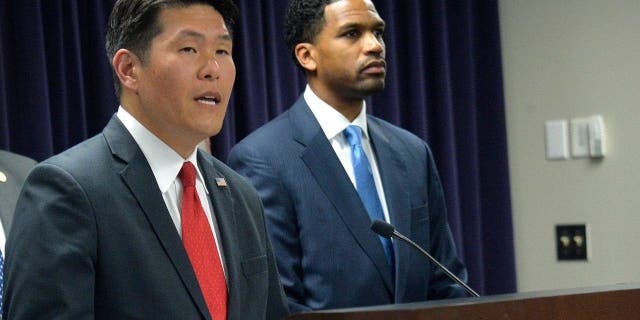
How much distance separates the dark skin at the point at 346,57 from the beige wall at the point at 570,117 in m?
1.35

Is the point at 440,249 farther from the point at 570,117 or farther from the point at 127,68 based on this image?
the point at 570,117

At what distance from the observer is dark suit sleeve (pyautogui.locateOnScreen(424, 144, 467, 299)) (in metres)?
2.62

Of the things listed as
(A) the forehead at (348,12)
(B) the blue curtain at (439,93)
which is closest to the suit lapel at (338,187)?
(A) the forehead at (348,12)

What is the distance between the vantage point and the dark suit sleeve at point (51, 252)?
1.48m

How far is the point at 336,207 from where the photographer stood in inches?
98.8

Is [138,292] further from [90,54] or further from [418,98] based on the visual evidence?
[418,98]

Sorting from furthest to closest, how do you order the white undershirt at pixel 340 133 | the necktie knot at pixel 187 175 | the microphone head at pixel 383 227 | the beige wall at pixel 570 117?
the beige wall at pixel 570 117 < the white undershirt at pixel 340 133 < the microphone head at pixel 383 227 < the necktie knot at pixel 187 175

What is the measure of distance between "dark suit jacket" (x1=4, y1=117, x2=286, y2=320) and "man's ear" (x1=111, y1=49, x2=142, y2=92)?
0.07 meters

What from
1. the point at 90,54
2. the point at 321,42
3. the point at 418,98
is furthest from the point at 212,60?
the point at 418,98

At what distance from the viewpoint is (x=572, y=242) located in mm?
3904

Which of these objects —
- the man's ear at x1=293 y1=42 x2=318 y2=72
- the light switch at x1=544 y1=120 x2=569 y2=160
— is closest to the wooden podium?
the man's ear at x1=293 y1=42 x2=318 y2=72

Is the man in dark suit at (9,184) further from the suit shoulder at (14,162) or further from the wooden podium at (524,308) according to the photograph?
the wooden podium at (524,308)

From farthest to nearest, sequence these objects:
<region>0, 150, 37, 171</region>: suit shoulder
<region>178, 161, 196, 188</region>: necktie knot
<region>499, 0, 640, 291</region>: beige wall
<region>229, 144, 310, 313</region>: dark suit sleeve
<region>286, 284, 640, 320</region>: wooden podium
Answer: <region>499, 0, 640, 291</region>: beige wall, <region>229, 144, 310, 313</region>: dark suit sleeve, <region>0, 150, 37, 171</region>: suit shoulder, <region>178, 161, 196, 188</region>: necktie knot, <region>286, 284, 640, 320</region>: wooden podium

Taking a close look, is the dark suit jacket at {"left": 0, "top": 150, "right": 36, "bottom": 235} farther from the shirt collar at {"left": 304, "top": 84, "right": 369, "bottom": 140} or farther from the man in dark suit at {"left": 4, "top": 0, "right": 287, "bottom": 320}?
the shirt collar at {"left": 304, "top": 84, "right": 369, "bottom": 140}
